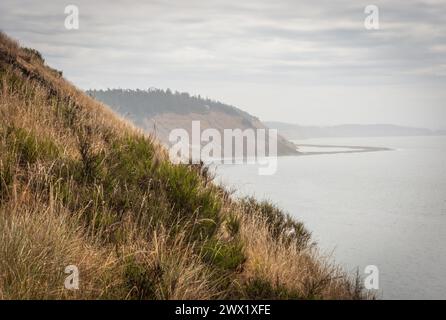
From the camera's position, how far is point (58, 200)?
17.8 feet

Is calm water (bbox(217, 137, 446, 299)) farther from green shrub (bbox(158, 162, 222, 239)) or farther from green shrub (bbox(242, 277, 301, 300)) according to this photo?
green shrub (bbox(242, 277, 301, 300))

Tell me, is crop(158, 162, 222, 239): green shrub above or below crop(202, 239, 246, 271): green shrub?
above

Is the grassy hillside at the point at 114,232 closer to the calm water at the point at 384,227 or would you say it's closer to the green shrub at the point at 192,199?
the green shrub at the point at 192,199

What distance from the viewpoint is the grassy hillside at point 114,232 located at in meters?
4.19

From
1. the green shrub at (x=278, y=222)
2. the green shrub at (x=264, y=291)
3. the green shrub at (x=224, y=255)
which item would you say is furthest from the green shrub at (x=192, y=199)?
the green shrub at (x=278, y=222)

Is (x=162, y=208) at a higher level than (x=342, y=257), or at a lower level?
higher

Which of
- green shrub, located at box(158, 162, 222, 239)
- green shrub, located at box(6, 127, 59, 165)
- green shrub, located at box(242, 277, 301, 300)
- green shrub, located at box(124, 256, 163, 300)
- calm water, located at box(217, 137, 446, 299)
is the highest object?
green shrub, located at box(6, 127, 59, 165)

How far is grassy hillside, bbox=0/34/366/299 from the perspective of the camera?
419cm

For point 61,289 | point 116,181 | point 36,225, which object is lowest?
point 61,289

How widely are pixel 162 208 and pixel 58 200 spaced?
4.20ft

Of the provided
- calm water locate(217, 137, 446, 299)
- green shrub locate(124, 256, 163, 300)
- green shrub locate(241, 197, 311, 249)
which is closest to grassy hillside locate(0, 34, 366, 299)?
green shrub locate(124, 256, 163, 300)

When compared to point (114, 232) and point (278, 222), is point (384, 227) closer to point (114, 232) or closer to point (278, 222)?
point (278, 222)
